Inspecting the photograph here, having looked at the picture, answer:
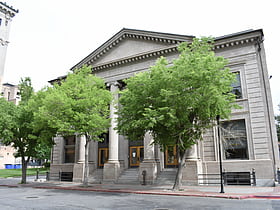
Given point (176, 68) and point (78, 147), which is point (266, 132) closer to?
point (176, 68)

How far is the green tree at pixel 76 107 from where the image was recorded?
20031mm

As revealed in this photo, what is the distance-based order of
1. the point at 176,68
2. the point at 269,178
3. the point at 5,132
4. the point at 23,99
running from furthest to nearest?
the point at 23,99 < the point at 5,132 < the point at 269,178 < the point at 176,68

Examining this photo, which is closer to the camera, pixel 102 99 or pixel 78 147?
pixel 102 99

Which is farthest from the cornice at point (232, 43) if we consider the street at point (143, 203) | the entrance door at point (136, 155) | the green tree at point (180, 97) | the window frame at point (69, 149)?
the window frame at point (69, 149)

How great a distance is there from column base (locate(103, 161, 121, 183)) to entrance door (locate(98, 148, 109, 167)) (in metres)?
3.32

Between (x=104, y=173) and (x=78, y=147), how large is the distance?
590 cm

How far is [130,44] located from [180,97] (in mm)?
14112

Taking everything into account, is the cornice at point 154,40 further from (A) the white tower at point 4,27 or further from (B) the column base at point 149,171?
(A) the white tower at point 4,27

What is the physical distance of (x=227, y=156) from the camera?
21203 millimetres

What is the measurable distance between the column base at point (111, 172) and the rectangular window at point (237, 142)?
1048 centimetres

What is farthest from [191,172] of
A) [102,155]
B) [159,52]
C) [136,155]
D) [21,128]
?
[21,128]

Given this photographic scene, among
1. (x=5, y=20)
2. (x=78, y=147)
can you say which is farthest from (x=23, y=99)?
(x=5, y=20)

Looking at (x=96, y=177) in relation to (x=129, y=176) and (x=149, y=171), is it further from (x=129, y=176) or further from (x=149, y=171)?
(x=149, y=171)

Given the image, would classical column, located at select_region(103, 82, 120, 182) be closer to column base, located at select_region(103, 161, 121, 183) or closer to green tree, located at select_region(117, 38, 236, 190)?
column base, located at select_region(103, 161, 121, 183)
